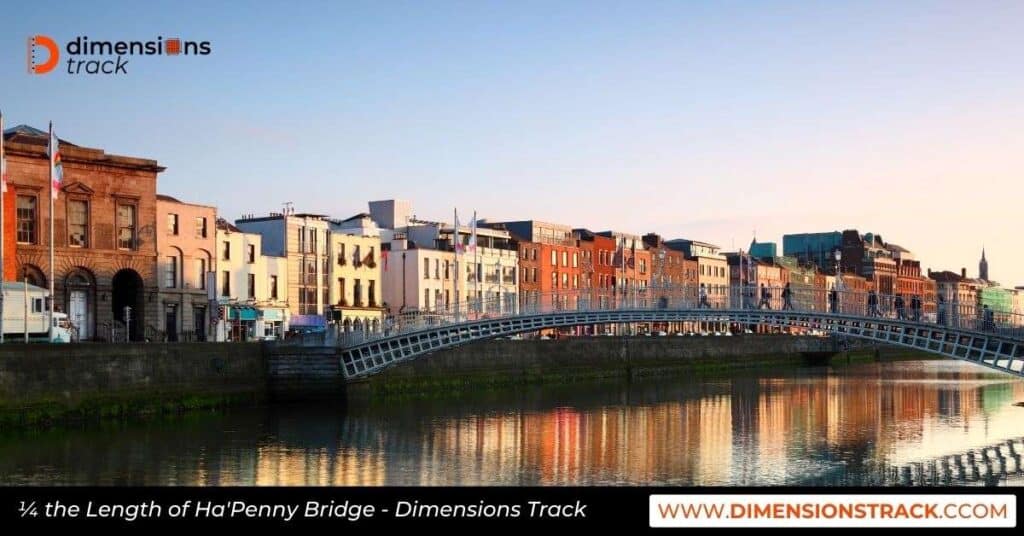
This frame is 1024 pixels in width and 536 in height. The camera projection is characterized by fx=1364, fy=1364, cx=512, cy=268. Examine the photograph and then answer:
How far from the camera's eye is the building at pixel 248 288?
215ft

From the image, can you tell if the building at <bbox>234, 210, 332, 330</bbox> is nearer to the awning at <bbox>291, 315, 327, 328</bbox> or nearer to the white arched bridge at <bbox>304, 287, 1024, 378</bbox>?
the awning at <bbox>291, 315, 327, 328</bbox>

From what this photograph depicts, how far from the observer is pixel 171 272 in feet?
198

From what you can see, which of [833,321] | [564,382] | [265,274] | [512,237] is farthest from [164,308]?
[512,237]

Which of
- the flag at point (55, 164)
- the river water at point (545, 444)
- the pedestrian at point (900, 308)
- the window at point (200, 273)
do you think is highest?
the flag at point (55, 164)

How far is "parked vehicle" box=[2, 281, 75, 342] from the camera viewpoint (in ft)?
152

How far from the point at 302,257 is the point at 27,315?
27.6 metres

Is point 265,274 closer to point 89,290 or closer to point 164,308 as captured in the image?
point 164,308

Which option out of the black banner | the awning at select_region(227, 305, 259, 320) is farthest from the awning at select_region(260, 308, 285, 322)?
the black banner

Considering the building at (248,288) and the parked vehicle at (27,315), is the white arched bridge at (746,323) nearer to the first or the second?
the building at (248,288)

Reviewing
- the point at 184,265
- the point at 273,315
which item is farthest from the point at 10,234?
the point at 273,315

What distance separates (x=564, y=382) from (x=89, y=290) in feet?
87.9

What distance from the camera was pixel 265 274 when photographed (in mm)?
70000

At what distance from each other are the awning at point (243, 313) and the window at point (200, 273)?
10.1 ft

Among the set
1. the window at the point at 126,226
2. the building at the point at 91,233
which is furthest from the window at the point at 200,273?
the window at the point at 126,226
